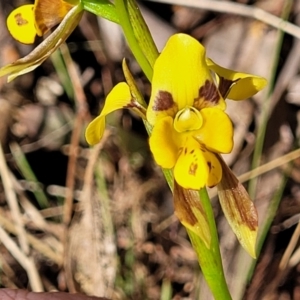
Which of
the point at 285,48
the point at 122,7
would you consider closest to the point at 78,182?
the point at 285,48

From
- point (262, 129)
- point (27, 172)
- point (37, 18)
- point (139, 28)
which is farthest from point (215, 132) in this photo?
point (27, 172)

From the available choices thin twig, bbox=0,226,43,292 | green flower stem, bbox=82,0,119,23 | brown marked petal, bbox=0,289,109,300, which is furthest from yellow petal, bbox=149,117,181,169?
thin twig, bbox=0,226,43,292

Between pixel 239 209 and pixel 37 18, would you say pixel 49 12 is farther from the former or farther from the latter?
pixel 239 209

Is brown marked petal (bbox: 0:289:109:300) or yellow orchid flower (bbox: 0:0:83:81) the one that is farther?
brown marked petal (bbox: 0:289:109:300)

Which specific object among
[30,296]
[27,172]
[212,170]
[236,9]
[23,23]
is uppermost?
[23,23]

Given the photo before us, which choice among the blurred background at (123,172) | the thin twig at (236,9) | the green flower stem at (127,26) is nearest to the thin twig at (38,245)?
the blurred background at (123,172)

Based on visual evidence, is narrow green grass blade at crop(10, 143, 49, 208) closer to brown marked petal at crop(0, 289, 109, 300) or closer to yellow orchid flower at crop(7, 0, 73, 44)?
brown marked petal at crop(0, 289, 109, 300)

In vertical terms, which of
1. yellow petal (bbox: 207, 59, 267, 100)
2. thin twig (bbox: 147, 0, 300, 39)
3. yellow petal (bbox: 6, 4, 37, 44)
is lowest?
thin twig (bbox: 147, 0, 300, 39)

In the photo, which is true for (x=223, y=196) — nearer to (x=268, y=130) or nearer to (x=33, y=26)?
(x=33, y=26)
